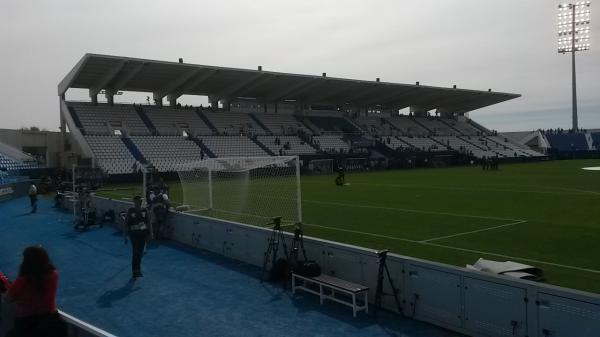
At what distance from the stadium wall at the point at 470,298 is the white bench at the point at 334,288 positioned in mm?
283

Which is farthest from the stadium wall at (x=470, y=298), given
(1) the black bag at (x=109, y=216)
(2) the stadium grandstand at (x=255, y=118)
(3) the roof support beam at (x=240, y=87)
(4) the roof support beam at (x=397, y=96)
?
(4) the roof support beam at (x=397, y=96)

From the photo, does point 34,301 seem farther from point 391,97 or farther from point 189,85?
point 391,97

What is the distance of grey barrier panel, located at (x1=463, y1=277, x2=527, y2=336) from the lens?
6.20 meters

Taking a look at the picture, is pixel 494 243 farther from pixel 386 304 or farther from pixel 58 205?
pixel 58 205

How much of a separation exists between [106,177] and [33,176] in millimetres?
7431

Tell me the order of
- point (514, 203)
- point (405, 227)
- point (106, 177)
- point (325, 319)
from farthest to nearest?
point (106, 177), point (514, 203), point (405, 227), point (325, 319)

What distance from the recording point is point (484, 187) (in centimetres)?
2850

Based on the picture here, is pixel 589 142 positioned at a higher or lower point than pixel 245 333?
higher

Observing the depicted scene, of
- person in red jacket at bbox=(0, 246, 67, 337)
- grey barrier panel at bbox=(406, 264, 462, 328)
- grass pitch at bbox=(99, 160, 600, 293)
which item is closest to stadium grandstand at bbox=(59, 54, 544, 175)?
grass pitch at bbox=(99, 160, 600, 293)

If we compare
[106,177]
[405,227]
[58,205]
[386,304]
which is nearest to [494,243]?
[405,227]

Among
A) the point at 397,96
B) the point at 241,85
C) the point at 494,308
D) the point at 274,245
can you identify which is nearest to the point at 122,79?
the point at 241,85

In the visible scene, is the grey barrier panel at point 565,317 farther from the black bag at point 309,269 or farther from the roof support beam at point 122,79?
the roof support beam at point 122,79

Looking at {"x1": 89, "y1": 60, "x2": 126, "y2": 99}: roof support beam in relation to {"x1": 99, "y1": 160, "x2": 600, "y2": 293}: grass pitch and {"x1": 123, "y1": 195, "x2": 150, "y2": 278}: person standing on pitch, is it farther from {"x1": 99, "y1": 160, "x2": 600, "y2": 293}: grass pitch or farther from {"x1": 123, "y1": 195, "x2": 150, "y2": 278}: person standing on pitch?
{"x1": 123, "y1": 195, "x2": 150, "y2": 278}: person standing on pitch

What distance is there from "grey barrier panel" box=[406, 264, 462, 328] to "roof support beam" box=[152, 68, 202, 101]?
4149 cm
